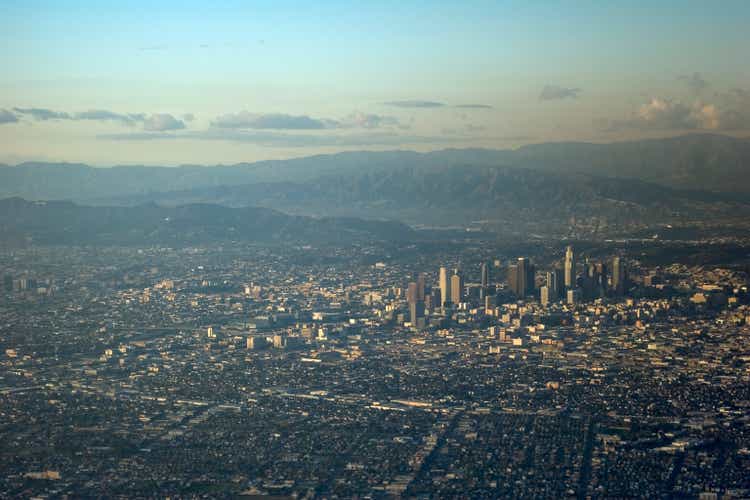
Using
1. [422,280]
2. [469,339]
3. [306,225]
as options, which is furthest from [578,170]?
[469,339]

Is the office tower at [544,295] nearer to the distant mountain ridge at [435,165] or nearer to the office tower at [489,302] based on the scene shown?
the office tower at [489,302]

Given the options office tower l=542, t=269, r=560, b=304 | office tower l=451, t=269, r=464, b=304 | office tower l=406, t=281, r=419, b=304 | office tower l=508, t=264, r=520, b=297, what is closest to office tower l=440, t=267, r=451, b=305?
office tower l=451, t=269, r=464, b=304

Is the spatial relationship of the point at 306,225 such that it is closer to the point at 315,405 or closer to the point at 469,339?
the point at 469,339

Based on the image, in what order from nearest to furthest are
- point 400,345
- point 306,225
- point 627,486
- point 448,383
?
1. point 627,486
2. point 448,383
3. point 400,345
4. point 306,225

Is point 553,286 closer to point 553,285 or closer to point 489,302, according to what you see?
point 553,285

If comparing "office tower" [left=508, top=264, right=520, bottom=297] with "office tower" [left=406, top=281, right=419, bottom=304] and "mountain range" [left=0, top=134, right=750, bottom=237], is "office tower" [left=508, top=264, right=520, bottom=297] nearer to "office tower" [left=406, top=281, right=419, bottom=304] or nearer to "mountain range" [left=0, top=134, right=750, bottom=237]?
"office tower" [left=406, top=281, right=419, bottom=304]

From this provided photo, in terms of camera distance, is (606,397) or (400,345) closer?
(606,397)

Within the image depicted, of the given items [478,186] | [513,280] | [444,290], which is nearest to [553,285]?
[513,280]
